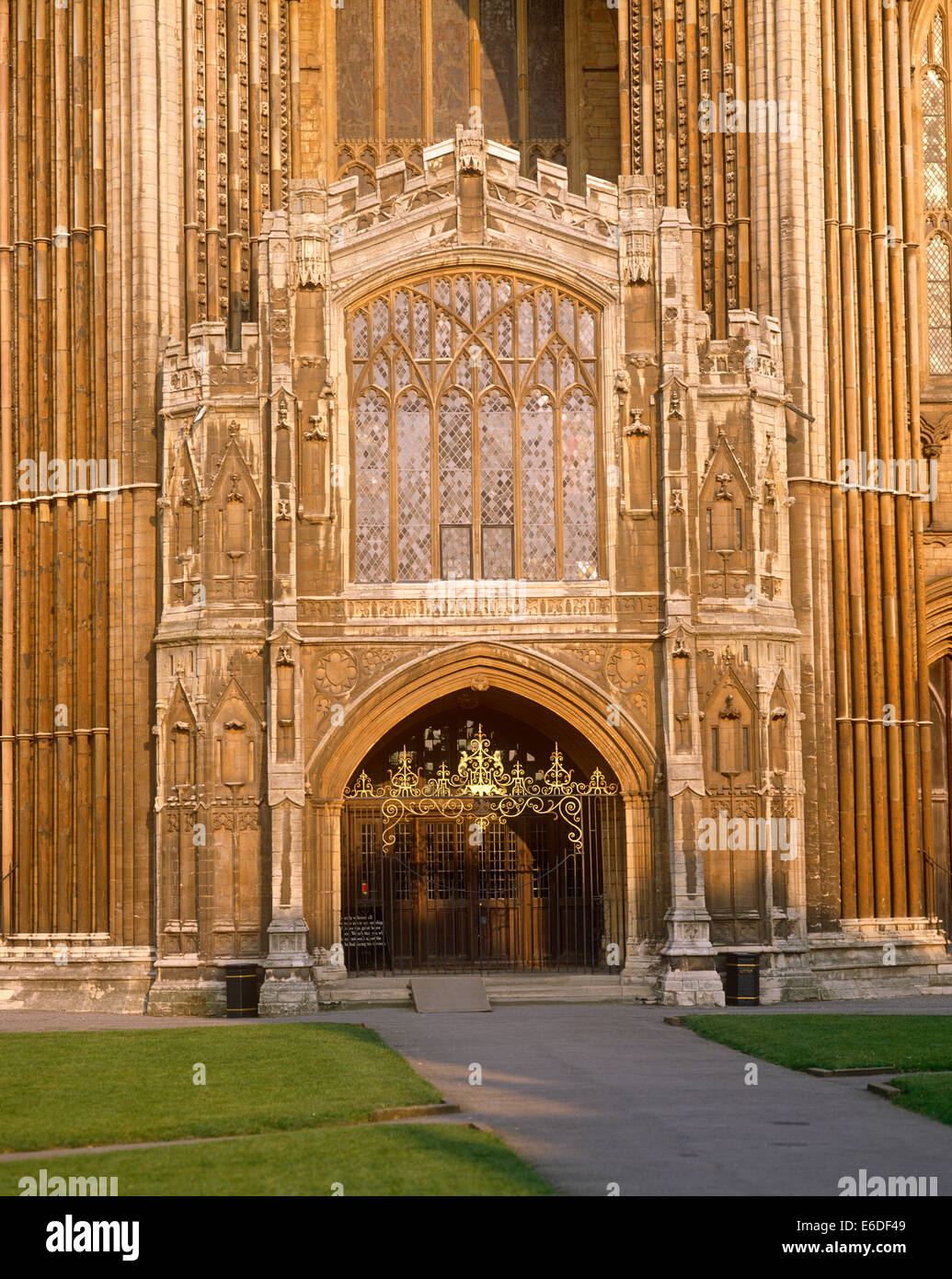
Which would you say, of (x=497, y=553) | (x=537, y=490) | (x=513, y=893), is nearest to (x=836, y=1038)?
(x=513, y=893)

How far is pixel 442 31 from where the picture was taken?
37812 mm

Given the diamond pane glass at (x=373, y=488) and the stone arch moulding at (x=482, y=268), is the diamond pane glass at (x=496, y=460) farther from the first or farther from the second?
the stone arch moulding at (x=482, y=268)

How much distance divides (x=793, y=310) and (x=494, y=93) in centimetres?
905

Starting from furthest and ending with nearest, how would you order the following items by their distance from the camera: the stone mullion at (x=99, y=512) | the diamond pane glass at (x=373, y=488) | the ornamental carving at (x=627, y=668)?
the stone mullion at (x=99, y=512) < the diamond pane glass at (x=373, y=488) < the ornamental carving at (x=627, y=668)

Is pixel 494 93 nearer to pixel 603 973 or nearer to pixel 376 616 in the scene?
pixel 376 616

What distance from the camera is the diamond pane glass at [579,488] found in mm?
30172

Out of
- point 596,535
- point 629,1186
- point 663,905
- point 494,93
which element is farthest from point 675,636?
point 629,1186

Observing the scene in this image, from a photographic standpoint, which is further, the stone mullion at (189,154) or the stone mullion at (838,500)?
the stone mullion at (189,154)

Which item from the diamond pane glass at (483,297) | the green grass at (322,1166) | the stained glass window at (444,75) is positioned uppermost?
the stained glass window at (444,75)

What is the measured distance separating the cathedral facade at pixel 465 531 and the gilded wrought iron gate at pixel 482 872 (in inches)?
4.1

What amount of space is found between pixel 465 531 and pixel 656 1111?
14.6 meters

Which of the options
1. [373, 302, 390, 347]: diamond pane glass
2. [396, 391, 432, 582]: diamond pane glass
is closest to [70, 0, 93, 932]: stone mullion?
[373, 302, 390, 347]: diamond pane glass

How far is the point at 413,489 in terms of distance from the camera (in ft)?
99.1

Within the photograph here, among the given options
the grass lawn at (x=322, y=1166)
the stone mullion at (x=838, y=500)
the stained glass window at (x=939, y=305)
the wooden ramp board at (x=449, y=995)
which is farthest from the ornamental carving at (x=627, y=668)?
the grass lawn at (x=322, y=1166)
